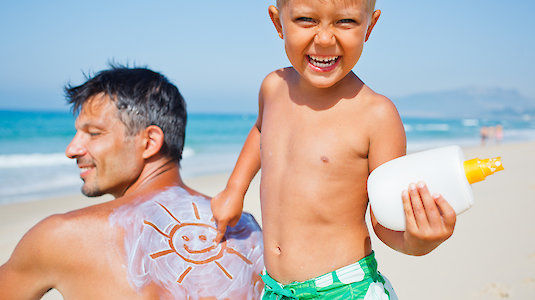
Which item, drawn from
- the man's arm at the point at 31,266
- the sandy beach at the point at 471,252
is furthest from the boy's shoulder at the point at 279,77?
the sandy beach at the point at 471,252

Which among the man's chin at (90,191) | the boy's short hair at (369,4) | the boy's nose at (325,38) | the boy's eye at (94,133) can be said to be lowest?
the man's chin at (90,191)

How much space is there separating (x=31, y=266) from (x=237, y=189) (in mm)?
1018

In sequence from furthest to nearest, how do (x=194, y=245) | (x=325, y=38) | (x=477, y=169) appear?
(x=194, y=245), (x=325, y=38), (x=477, y=169)

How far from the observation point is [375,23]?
6.85 feet

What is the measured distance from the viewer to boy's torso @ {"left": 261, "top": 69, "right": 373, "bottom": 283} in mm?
2055

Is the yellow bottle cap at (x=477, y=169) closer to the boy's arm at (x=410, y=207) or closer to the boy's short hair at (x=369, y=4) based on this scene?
the boy's arm at (x=410, y=207)

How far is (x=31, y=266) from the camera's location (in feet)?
6.84

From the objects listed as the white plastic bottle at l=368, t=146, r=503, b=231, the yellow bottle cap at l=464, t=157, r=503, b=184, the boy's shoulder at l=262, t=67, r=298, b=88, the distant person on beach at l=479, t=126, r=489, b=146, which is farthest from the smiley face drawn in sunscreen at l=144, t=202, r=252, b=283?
the distant person on beach at l=479, t=126, r=489, b=146

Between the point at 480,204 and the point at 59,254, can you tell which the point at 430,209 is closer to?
the point at 59,254

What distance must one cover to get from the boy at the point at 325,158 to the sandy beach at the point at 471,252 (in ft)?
8.96

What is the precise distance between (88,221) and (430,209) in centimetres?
144

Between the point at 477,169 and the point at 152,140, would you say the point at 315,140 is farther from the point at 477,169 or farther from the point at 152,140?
the point at 152,140

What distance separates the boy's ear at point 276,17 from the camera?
86.3 inches

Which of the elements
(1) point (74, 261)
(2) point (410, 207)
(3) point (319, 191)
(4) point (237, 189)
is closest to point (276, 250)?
(3) point (319, 191)
